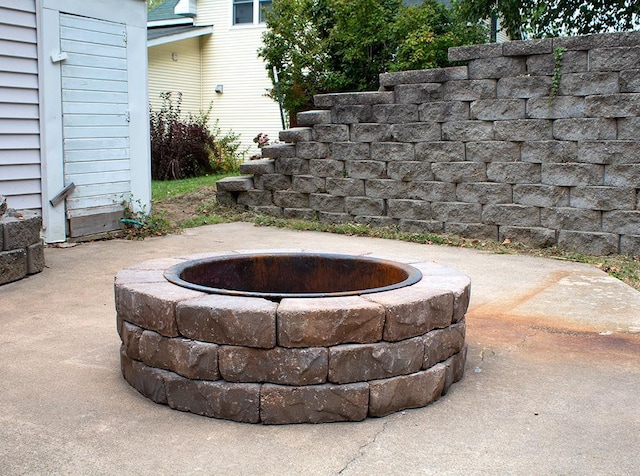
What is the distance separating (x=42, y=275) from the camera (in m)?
6.60

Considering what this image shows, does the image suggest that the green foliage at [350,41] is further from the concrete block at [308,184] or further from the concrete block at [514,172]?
the concrete block at [514,172]

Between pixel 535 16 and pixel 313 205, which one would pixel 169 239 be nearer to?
pixel 313 205

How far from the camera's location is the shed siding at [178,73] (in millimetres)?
17703

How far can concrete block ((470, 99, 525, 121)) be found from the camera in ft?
26.7

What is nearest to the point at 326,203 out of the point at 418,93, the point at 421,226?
the point at 421,226

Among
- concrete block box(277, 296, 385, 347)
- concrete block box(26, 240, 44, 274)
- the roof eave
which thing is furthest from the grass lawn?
the roof eave

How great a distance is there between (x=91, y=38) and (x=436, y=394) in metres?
6.51

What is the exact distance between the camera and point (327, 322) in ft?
10.9

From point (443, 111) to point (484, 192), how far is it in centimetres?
113

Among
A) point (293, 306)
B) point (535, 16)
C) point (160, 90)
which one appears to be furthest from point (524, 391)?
point (160, 90)

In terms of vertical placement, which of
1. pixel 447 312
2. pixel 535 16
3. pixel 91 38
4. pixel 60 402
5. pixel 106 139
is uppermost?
pixel 535 16

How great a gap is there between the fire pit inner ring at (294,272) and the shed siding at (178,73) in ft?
44.9

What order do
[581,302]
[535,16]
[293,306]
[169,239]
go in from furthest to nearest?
1. [535,16]
2. [169,239]
3. [581,302]
4. [293,306]

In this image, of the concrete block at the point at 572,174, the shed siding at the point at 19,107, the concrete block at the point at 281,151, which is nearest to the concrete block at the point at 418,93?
the concrete block at the point at 572,174
